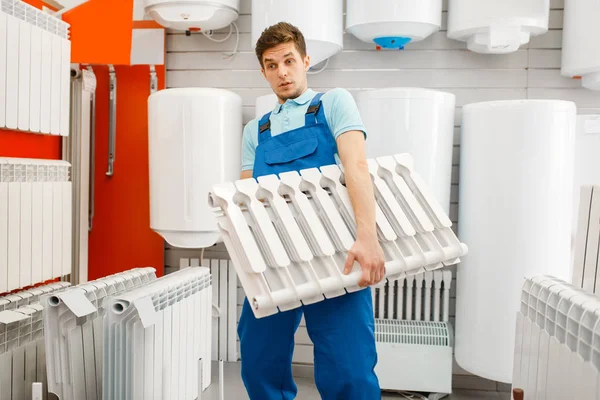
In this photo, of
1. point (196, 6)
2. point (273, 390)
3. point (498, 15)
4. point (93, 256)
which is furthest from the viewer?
point (93, 256)

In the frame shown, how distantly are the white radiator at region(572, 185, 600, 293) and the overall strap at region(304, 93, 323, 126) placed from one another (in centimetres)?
92

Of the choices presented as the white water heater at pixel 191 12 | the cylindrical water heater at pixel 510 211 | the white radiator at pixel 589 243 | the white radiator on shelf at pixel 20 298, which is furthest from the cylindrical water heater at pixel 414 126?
the white radiator on shelf at pixel 20 298

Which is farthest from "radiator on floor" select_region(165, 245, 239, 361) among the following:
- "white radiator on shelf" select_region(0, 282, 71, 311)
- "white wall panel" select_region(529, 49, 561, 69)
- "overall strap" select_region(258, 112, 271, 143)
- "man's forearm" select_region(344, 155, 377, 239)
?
"white wall panel" select_region(529, 49, 561, 69)

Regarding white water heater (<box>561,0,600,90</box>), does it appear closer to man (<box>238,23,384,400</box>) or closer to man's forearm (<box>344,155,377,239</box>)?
man (<box>238,23,384,400</box>)

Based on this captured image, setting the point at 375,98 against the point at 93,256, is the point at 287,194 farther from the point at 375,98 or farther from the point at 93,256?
the point at 93,256

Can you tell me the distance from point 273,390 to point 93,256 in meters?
2.03

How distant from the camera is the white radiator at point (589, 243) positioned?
5.53 feet

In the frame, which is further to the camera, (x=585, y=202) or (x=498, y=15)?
(x=498, y=15)

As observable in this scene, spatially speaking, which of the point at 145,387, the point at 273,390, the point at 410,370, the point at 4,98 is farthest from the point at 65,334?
the point at 410,370

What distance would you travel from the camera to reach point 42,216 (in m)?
2.40

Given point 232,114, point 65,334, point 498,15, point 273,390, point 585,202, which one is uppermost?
point 498,15

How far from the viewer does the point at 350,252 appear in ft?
5.14

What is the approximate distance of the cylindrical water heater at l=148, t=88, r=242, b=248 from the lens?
9.27 feet

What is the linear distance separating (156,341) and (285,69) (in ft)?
3.45
